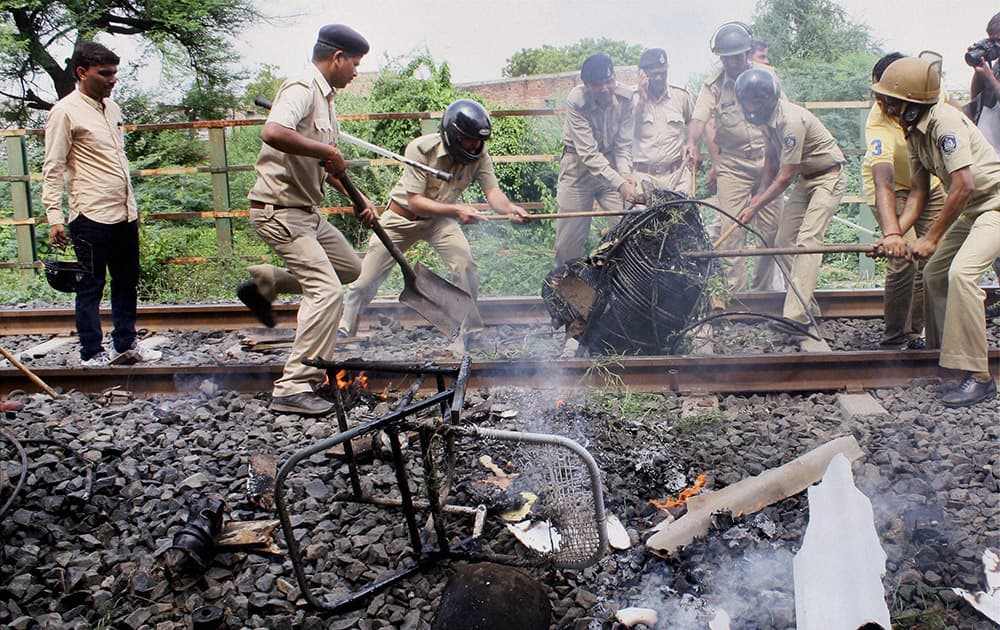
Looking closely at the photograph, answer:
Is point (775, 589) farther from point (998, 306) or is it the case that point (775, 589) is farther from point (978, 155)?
point (998, 306)

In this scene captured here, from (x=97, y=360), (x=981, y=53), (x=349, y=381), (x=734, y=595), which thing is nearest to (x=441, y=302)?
(x=349, y=381)

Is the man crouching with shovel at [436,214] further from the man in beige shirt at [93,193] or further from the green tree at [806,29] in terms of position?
the green tree at [806,29]

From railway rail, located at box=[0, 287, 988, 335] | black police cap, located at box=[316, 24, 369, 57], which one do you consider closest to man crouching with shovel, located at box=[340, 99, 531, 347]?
railway rail, located at box=[0, 287, 988, 335]

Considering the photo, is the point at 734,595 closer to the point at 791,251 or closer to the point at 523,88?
the point at 791,251

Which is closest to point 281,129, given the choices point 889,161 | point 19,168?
point 889,161

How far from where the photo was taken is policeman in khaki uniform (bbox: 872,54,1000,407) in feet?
15.4

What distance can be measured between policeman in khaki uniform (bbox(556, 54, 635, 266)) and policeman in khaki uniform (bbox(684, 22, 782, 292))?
76 centimetres

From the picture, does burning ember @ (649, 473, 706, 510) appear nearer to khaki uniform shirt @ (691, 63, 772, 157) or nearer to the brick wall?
khaki uniform shirt @ (691, 63, 772, 157)

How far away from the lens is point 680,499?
3.67 metres

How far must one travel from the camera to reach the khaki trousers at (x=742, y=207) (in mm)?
7684

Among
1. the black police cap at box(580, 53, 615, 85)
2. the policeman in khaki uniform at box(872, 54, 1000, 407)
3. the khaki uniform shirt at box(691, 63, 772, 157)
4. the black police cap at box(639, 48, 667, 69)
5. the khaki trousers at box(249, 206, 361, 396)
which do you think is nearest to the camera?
the policeman in khaki uniform at box(872, 54, 1000, 407)

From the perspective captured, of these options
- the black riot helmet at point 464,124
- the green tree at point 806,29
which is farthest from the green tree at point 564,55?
the black riot helmet at point 464,124

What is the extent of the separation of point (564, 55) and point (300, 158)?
23875 millimetres

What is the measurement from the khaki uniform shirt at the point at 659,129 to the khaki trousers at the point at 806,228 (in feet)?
5.85
